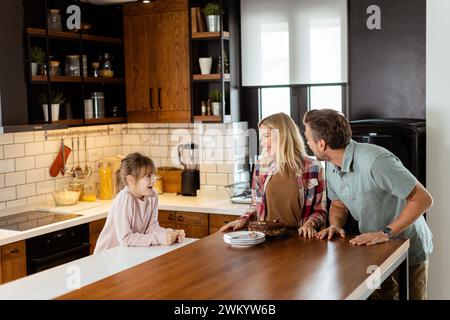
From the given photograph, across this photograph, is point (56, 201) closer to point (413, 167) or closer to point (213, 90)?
point (213, 90)

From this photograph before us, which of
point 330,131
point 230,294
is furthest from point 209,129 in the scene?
point 230,294

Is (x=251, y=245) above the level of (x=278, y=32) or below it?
below

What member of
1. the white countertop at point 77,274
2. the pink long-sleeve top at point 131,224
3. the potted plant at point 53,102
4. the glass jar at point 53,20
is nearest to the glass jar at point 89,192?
the potted plant at point 53,102

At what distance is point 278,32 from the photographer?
488 cm

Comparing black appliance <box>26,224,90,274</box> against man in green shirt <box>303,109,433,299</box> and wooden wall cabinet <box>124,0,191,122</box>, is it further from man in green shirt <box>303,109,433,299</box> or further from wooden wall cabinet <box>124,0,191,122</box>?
man in green shirt <box>303,109,433,299</box>

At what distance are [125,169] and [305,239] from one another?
3.31ft

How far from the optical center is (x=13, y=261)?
390 centimetres

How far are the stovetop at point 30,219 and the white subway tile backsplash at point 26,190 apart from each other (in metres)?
0.24

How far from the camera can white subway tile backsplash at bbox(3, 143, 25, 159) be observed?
4590 millimetres

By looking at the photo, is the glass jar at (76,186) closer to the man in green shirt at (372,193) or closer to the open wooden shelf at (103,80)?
the open wooden shelf at (103,80)

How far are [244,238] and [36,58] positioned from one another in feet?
8.07

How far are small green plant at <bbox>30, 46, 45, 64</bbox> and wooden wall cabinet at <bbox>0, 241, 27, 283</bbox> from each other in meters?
1.38

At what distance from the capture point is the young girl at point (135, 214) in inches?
123

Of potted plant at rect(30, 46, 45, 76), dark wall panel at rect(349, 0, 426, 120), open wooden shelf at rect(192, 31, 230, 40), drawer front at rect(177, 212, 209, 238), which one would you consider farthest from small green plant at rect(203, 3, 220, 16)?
drawer front at rect(177, 212, 209, 238)
